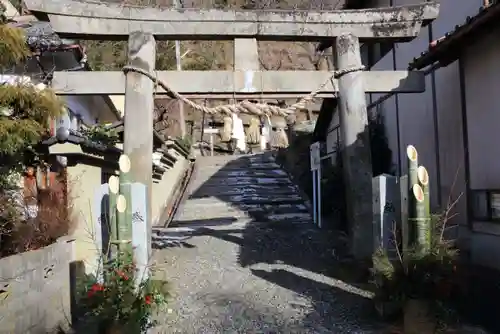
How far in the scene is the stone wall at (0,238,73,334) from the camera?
18.3 ft

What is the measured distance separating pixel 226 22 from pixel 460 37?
416 cm

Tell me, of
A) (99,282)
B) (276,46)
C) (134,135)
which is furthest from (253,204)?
(276,46)

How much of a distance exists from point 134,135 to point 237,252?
3754mm

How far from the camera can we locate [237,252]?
11.2 meters

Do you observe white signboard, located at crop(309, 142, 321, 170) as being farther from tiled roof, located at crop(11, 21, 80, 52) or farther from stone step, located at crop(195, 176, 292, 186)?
tiled roof, located at crop(11, 21, 80, 52)

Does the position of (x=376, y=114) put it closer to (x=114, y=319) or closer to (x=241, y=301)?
(x=241, y=301)

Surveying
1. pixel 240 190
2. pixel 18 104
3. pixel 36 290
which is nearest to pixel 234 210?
pixel 240 190

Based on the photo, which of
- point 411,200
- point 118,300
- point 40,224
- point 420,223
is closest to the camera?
point 118,300

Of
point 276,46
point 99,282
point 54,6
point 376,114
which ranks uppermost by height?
point 276,46

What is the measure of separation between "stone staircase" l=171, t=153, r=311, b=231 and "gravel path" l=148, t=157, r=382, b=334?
0.10 m

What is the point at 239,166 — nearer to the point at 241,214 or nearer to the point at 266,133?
the point at 241,214

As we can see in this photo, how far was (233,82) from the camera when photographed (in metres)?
9.39

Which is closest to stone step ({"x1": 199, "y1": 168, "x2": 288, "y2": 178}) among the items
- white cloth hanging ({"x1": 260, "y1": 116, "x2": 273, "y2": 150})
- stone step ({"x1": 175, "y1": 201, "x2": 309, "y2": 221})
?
stone step ({"x1": 175, "y1": 201, "x2": 309, "y2": 221})

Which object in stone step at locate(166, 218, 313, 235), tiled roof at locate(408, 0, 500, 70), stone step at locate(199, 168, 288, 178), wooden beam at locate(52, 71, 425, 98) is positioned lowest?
stone step at locate(166, 218, 313, 235)
